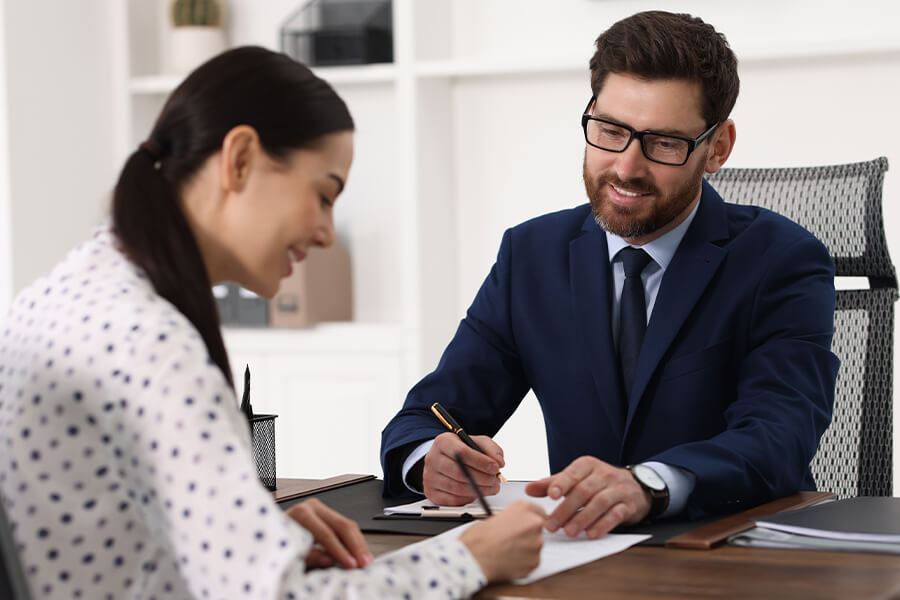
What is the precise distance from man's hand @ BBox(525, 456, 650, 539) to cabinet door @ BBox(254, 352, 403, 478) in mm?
2396

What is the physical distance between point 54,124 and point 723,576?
3239mm

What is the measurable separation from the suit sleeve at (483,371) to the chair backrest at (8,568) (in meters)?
1.00

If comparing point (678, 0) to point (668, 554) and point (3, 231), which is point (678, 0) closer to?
point (3, 231)

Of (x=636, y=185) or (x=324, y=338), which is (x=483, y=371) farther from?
(x=324, y=338)

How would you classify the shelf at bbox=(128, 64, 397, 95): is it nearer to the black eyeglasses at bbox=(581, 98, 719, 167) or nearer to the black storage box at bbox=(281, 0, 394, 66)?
the black storage box at bbox=(281, 0, 394, 66)

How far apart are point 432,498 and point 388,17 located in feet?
8.84

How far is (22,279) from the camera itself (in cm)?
390

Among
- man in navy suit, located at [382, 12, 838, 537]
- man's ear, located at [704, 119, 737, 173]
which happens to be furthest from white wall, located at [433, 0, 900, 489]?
man in navy suit, located at [382, 12, 838, 537]

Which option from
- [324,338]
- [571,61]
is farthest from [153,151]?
[324,338]

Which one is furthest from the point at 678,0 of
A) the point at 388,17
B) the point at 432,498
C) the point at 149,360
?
the point at 149,360

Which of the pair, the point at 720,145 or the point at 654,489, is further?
the point at 720,145

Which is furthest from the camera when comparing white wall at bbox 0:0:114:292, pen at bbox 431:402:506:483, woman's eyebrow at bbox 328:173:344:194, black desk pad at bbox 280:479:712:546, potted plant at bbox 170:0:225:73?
potted plant at bbox 170:0:225:73

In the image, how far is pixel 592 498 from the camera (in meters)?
1.54

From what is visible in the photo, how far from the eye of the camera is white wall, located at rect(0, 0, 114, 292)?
12.7ft
